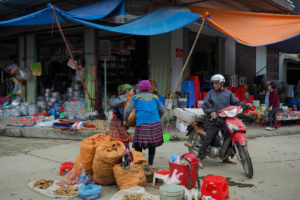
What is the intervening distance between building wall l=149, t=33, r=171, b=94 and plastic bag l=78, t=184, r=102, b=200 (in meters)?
5.80

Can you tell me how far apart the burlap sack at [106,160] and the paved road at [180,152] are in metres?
0.16

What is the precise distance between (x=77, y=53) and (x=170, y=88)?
3.53m

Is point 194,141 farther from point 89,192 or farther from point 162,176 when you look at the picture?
point 89,192

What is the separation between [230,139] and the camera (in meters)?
4.80

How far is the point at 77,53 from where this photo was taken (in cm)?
973

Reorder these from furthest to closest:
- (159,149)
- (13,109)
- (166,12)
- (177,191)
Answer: (13,109) < (166,12) < (159,149) < (177,191)

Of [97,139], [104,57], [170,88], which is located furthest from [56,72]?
[97,139]

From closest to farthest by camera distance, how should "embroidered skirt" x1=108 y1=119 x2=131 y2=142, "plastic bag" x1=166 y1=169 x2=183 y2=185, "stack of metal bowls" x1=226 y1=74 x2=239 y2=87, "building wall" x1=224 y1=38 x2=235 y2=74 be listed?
1. "plastic bag" x1=166 y1=169 x2=183 y2=185
2. "embroidered skirt" x1=108 y1=119 x2=131 y2=142
3. "stack of metal bowls" x1=226 y1=74 x2=239 y2=87
4. "building wall" x1=224 y1=38 x2=235 y2=74

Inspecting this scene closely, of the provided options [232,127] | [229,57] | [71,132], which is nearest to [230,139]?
[232,127]

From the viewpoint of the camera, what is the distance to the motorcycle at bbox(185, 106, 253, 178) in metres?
4.47

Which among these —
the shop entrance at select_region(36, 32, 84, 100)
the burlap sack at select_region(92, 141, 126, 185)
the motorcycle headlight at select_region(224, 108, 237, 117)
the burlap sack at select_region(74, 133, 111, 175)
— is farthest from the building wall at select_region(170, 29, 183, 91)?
the burlap sack at select_region(92, 141, 126, 185)

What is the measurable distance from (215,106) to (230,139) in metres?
0.64

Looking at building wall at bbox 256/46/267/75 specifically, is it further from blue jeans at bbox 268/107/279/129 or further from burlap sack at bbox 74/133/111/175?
burlap sack at bbox 74/133/111/175

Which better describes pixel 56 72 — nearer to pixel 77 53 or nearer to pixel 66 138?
pixel 77 53
